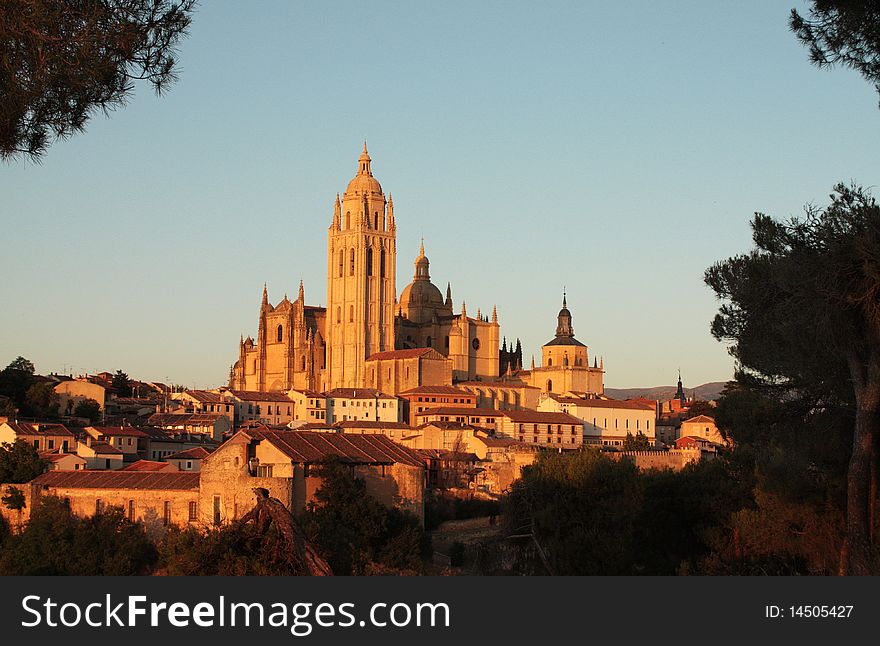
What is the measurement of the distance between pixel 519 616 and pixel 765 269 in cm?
990

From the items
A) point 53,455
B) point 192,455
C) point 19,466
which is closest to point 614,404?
point 192,455

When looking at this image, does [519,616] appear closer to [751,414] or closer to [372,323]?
[751,414]

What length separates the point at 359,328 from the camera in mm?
105438

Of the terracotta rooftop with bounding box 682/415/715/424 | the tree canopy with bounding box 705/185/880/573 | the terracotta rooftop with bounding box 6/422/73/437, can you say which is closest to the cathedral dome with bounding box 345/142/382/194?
the terracotta rooftop with bounding box 682/415/715/424

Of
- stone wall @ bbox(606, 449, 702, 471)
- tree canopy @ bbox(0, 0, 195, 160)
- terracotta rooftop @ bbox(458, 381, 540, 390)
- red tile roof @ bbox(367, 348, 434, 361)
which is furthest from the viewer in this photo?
terracotta rooftop @ bbox(458, 381, 540, 390)

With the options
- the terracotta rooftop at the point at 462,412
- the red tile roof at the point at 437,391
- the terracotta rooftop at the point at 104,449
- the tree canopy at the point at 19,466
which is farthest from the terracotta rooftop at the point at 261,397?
the tree canopy at the point at 19,466

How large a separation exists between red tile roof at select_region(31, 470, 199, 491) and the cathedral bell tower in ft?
198

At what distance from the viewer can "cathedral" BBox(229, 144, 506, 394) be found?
105500 mm

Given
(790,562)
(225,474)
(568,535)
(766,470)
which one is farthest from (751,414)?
(225,474)

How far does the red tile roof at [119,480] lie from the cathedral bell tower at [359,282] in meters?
60.4

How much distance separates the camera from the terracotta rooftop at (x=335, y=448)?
37.8m

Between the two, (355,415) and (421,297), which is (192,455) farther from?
(421,297)

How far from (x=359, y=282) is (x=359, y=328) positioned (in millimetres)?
3924

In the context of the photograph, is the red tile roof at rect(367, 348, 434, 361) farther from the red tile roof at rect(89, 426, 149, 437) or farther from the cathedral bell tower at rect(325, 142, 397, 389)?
the red tile roof at rect(89, 426, 149, 437)
